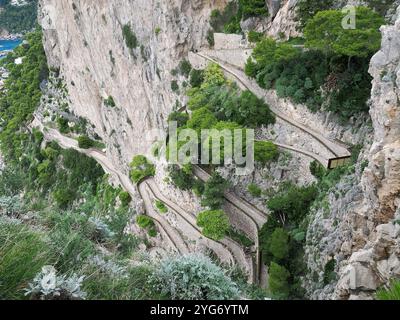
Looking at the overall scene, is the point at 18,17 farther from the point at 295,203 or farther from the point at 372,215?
the point at 372,215

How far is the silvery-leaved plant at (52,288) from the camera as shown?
4.65 m

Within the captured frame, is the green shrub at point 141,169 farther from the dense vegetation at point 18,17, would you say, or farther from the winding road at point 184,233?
the dense vegetation at point 18,17

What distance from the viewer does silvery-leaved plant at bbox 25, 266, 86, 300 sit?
4.65 meters

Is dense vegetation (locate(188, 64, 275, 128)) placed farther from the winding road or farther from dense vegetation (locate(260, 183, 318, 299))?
the winding road

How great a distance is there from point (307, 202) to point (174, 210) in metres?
8.57

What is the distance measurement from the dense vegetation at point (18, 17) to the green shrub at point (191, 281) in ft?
282

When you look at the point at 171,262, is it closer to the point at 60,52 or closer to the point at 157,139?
the point at 157,139

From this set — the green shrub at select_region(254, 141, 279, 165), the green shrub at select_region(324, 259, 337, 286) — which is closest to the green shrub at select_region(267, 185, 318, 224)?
the green shrub at select_region(254, 141, 279, 165)

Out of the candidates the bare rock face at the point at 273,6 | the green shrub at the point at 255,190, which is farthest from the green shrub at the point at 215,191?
the bare rock face at the point at 273,6

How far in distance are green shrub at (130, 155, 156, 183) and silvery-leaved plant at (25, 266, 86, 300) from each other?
74.4 ft

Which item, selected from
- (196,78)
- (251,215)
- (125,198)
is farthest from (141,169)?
(251,215)

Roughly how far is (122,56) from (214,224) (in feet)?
64.9

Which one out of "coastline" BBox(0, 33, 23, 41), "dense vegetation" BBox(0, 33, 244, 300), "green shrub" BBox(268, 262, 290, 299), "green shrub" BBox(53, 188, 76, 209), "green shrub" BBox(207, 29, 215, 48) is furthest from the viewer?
"coastline" BBox(0, 33, 23, 41)
